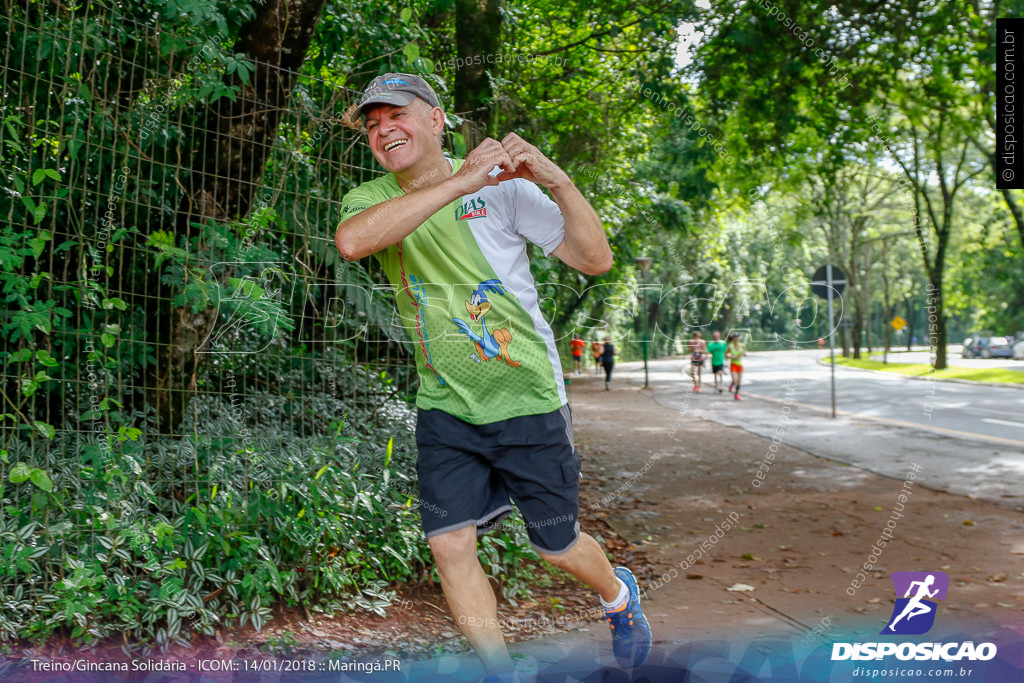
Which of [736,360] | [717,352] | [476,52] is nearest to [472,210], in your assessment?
[476,52]

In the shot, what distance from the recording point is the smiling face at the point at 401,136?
2562 mm

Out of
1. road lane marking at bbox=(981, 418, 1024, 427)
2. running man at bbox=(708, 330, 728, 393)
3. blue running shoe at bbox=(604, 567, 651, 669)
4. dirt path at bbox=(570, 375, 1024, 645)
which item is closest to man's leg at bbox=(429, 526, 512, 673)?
blue running shoe at bbox=(604, 567, 651, 669)

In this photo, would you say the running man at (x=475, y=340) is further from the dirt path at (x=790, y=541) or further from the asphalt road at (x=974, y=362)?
the asphalt road at (x=974, y=362)

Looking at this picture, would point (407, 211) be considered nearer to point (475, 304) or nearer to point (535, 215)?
point (475, 304)

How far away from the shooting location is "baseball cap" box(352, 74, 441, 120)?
2.51m

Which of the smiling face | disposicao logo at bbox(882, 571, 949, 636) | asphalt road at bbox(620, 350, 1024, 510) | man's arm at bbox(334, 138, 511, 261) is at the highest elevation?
the smiling face

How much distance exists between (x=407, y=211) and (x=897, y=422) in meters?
14.0

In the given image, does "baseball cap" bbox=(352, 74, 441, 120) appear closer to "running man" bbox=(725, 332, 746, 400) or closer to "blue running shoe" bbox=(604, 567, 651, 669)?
"blue running shoe" bbox=(604, 567, 651, 669)

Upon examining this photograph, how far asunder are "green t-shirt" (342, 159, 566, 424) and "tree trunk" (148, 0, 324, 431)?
1.91 meters

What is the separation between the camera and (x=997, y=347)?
4775cm

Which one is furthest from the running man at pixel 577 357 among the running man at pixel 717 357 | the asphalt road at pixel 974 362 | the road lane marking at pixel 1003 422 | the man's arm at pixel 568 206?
the man's arm at pixel 568 206

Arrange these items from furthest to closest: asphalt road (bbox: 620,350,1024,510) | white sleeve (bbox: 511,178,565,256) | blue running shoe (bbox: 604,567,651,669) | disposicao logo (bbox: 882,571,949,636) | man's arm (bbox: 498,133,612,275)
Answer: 1. asphalt road (bbox: 620,350,1024,510)
2. disposicao logo (bbox: 882,571,949,636)
3. blue running shoe (bbox: 604,567,651,669)
4. white sleeve (bbox: 511,178,565,256)
5. man's arm (bbox: 498,133,612,275)

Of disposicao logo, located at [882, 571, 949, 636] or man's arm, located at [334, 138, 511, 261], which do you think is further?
disposicao logo, located at [882, 571, 949, 636]

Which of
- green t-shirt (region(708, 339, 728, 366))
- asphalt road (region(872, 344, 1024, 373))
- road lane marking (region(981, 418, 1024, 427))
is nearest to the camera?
road lane marking (region(981, 418, 1024, 427))
